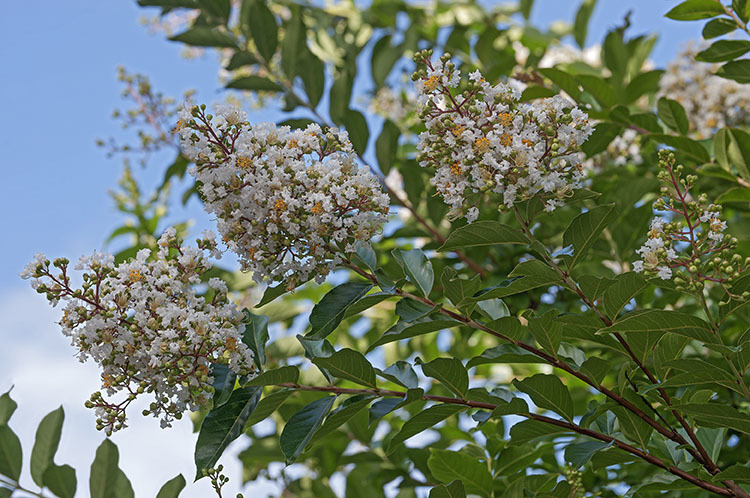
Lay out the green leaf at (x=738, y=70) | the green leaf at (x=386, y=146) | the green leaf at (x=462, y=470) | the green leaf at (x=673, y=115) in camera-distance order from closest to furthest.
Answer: the green leaf at (x=462, y=470) → the green leaf at (x=738, y=70) → the green leaf at (x=673, y=115) → the green leaf at (x=386, y=146)

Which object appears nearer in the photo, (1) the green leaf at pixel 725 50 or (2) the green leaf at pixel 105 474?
(2) the green leaf at pixel 105 474

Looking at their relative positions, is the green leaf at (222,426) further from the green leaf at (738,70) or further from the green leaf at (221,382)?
the green leaf at (738,70)

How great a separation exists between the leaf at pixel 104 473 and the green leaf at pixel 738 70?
216cm

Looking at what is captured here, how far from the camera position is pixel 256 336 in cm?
175

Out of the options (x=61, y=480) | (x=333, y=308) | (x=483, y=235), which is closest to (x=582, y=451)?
(x=483, y=235)

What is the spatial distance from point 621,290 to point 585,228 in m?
0.16

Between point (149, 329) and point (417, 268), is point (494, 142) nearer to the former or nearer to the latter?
point (417, 268)

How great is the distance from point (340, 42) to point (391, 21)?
0.51 meters

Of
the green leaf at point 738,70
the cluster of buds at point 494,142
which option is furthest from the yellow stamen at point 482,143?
the green leaf at point 738,70

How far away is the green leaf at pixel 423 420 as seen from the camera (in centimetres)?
165

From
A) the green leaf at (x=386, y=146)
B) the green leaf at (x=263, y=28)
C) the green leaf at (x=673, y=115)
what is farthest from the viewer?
the green leaf at (x=263, y=28)

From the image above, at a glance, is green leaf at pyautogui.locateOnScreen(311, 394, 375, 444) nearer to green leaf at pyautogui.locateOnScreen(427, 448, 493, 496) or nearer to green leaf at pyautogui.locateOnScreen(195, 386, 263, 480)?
green leaf at pyautogui.locateOnScreen(195, 386, 263, 480)

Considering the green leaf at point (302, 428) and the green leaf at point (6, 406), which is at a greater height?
the green leaf at point (6, 406)

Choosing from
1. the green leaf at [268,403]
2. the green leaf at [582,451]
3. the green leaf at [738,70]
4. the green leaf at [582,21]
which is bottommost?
the green leaf at [582,451]
